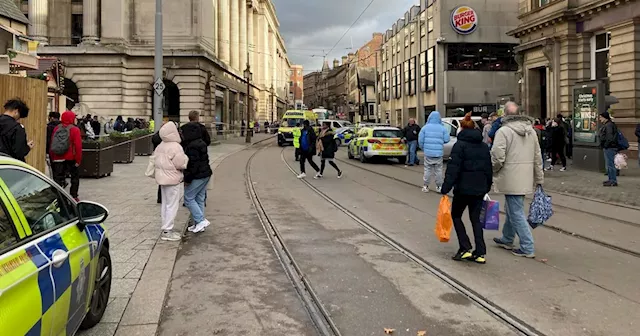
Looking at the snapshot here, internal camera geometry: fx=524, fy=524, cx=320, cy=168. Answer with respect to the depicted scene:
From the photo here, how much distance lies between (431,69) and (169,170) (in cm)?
3811

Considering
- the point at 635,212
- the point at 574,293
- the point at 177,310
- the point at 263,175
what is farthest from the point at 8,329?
the point at 263,175

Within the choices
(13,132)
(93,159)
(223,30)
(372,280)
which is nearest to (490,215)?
(372,280)

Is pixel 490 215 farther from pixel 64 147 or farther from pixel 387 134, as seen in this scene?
pixel 387 134

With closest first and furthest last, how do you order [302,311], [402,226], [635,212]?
[302,311] < [402,226] < [635,212]

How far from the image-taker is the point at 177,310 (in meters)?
4.85

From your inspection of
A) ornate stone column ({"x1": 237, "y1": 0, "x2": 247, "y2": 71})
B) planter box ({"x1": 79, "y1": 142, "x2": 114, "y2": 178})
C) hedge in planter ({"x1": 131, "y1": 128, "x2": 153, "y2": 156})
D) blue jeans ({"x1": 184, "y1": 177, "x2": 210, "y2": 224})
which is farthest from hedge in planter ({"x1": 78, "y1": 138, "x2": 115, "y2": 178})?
ornate stone column ({"x1": 237, "y1": 0, "x2": 247, "y2": 71})

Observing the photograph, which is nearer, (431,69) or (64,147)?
(64,147)

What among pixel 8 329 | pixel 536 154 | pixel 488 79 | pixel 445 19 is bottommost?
pixel 8 329

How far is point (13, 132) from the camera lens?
22.7 ft

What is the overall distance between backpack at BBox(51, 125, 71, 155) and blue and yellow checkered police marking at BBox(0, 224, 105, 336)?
21.5 feet

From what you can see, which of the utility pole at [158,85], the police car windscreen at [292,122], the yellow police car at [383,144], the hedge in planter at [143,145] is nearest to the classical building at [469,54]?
the police car windscreen at [292,122]

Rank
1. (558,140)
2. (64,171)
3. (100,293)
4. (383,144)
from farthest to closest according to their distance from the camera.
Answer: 1. (383,144)
2. (558,140)
3. (64,171)
4. (100,293)

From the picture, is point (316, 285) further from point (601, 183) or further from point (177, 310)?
point (601, 183)

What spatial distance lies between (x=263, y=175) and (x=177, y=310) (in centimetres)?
1241
